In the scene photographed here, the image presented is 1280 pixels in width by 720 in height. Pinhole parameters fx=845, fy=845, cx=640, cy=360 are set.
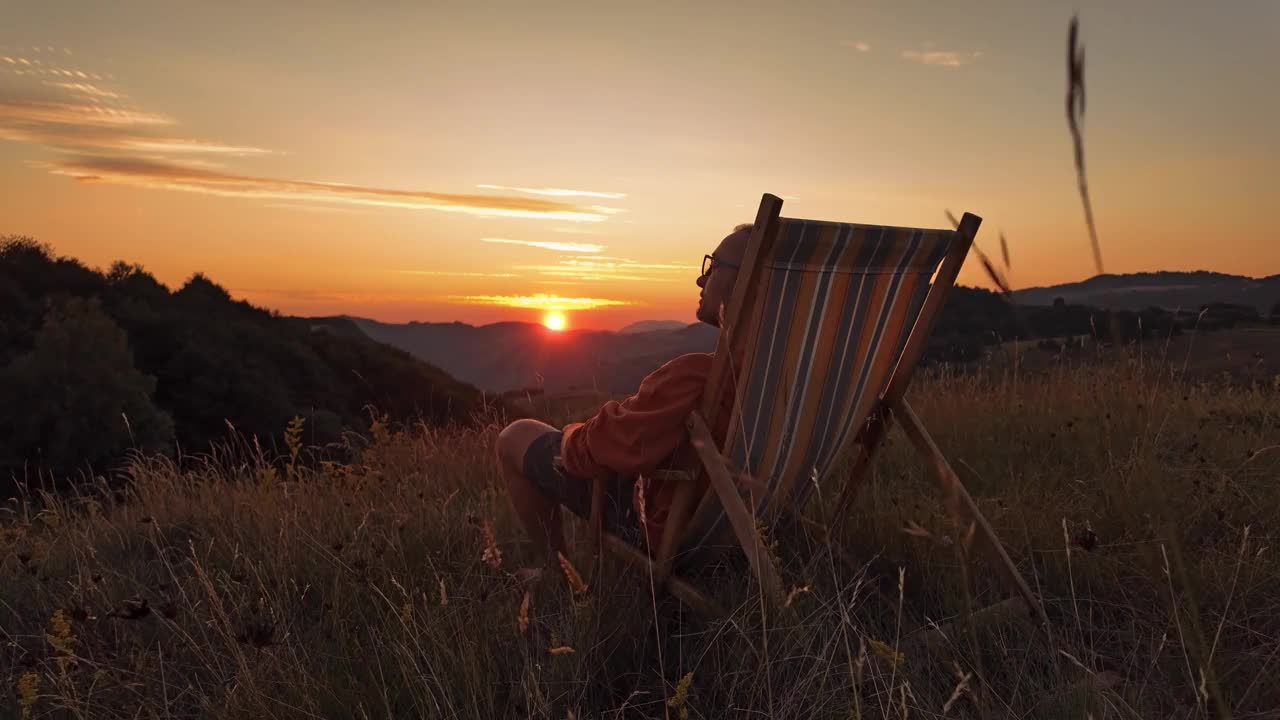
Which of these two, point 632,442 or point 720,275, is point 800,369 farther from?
point 632,442

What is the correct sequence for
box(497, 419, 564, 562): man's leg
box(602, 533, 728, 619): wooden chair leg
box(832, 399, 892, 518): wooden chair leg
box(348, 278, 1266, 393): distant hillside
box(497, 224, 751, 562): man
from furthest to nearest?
box(497, 419, 564, 562): man's leg < box(832, 399, 892, 518): wooden chair leg < box(497, 224, 751, 562): man < box(602, 533, 728, 619): wooden chair leg < box(348, 278, 1266, 393): distant hillside

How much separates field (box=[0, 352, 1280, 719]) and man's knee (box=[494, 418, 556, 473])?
1.24 feet

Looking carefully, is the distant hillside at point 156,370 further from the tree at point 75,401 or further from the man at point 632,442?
the man at point 632,442

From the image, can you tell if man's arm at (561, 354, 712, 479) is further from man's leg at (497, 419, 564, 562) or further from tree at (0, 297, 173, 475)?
tree at (0, 297, 173, 475)

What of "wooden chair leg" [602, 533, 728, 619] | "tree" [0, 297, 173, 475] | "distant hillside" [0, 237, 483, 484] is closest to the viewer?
"wooden chair leg" [602, 533, 728, 619]

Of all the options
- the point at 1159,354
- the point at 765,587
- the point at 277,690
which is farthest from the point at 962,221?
the point at 1159,354

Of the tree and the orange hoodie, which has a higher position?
the orange hoodie

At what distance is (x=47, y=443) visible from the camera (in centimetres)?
1834

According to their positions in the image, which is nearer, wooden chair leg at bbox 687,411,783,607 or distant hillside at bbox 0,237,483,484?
wooden chair leg at bbox 687,411,783,607

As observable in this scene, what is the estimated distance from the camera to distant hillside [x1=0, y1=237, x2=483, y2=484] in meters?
18.6

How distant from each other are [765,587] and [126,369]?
2108 cm

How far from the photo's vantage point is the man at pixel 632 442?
268 cm

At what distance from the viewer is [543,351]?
647 cm

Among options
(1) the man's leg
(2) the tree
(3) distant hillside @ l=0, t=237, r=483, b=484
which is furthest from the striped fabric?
(2) the tree
